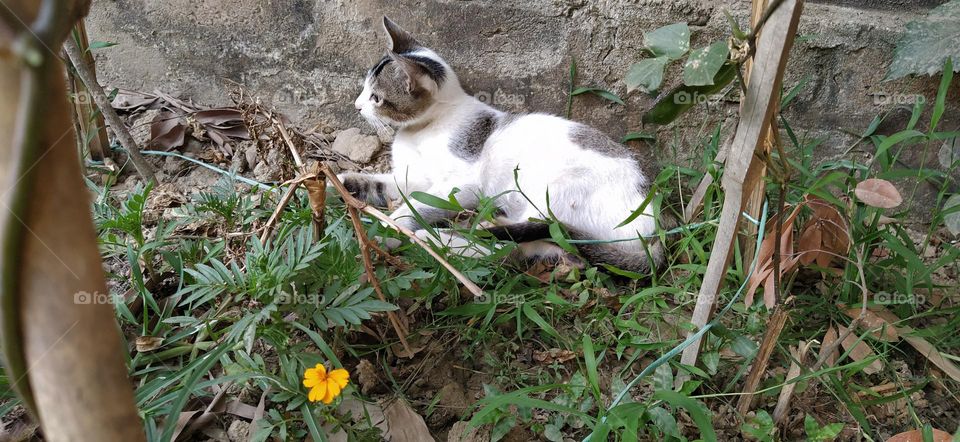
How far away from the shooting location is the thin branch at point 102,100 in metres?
1.83

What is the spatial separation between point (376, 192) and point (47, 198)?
1.98 meters

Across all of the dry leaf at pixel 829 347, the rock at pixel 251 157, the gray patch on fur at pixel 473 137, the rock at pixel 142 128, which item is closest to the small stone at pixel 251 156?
the rock at pixel 251 157

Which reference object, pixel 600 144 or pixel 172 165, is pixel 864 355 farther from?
pixel 172 165

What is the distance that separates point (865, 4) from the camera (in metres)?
2.22

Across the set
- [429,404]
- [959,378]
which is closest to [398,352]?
[429,404]

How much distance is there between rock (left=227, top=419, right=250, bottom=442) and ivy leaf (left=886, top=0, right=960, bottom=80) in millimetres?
2319

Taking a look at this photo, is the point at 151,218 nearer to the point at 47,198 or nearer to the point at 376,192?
the point at 376,192

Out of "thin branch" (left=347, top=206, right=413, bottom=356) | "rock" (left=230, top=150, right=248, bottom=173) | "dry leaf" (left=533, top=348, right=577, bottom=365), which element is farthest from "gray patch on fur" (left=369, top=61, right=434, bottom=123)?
"dry leaf" (left=533, top=348, right=577, bottom=365)

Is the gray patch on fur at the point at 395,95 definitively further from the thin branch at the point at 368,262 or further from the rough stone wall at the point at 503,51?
the thin branch at the point at 368,262

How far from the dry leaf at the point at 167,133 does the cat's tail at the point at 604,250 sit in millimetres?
Answer: 1363

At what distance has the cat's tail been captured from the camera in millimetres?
1977

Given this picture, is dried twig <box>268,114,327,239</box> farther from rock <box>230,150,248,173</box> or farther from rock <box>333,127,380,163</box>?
rock <box>333,127,380,163</box>

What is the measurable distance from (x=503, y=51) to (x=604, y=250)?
946 millimetres

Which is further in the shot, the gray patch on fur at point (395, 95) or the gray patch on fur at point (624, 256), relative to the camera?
the gray patch on fur at point (395, 95)
